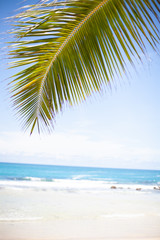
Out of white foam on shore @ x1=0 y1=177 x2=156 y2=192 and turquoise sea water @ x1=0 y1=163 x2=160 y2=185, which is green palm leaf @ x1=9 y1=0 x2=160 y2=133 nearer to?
white foam on shore @ x1=0 y1=177 x2=156 y2=192

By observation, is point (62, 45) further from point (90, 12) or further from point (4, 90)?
point (4, 90)

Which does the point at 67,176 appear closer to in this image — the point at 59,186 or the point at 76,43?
the point at 59,186

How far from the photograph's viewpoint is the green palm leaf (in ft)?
3.03

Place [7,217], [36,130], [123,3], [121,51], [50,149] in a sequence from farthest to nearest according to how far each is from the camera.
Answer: [50,149]
[7,217]
[36,130]
[121,51]
[123,3]

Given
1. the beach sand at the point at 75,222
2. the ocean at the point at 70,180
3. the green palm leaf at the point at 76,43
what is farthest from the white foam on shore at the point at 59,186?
the green palm leaf at the point at 76,43

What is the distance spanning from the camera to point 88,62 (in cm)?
109

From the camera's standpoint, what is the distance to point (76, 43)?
3.55 feet

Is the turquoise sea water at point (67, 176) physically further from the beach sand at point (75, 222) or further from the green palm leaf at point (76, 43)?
the green palm leaf at point (76, 43)

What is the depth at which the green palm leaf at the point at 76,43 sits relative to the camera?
0.92 metres

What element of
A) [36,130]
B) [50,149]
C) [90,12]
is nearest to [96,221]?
[36,130]

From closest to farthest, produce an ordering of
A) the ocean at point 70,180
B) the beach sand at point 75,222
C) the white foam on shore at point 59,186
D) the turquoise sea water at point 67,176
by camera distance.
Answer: the beach sand at point 75,222
the white foam on shore at point 59,186
the ocean at point 70,180
the turquoise sea water at point 67,176

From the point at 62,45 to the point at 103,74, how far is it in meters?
0.28

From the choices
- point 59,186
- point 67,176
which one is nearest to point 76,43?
point 59,186

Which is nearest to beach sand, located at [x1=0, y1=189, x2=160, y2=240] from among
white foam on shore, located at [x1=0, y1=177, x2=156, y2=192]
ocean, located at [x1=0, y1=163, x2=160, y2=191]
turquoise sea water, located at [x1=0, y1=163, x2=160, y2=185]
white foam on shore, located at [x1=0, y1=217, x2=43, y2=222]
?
white foam on shore, located at [x1=0, y1=217, x2=43, y2=222]
